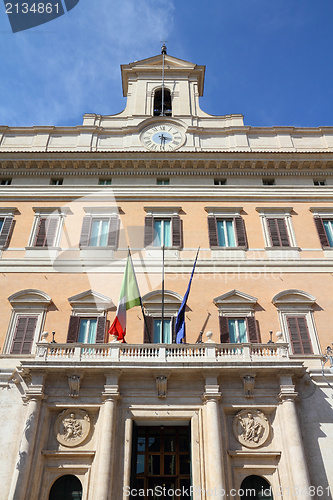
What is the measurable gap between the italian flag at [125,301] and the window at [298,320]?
519 cm

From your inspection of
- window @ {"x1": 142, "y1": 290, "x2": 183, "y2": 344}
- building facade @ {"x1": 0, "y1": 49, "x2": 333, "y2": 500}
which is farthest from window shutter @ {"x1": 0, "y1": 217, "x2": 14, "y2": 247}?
window @ {"x1": 142, "y1": 290, "x2": 183, "y2": 344}

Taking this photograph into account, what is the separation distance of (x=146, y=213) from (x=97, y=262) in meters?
3.17

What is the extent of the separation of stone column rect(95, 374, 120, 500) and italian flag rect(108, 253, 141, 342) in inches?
63.6

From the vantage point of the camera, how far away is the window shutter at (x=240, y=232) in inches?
760

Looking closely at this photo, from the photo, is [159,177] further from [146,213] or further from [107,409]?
[107,409]

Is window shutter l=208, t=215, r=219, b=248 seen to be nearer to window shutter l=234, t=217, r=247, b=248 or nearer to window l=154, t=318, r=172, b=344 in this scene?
window shutter l=234, t=217, r=247, b=248

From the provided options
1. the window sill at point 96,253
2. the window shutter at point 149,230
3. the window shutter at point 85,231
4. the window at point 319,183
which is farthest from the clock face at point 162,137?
the window at point 319,183

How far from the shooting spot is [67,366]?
47.8 feet

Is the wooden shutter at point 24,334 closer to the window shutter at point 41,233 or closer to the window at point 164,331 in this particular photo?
the window shutter at point 41,233

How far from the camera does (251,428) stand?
14.5 metres

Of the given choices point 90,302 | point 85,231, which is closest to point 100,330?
point 90,302

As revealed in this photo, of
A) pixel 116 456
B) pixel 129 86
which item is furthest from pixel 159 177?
pixel 116 456

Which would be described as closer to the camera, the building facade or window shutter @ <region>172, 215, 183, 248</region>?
the building facade

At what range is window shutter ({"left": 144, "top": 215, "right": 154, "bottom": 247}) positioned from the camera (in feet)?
63.6
